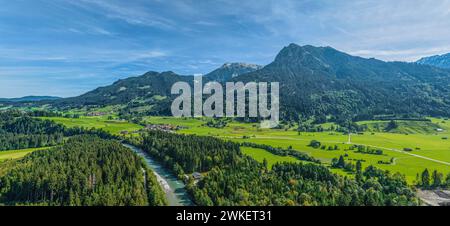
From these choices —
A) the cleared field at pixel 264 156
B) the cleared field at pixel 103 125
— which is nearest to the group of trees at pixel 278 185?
the cleared field at pixel 264 156

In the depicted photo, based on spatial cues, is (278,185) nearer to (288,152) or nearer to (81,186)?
(81,186)

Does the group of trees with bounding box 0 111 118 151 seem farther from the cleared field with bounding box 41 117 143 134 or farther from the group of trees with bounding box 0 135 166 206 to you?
the group of trees with bounding box 0 135 166 206

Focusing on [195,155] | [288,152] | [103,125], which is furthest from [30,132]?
[288,152]

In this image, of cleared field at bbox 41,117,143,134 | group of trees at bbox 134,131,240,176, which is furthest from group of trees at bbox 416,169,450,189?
cleared field at bbox 41,117,143,134

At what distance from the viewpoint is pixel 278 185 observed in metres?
43.0

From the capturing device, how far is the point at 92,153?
6372 centimetres

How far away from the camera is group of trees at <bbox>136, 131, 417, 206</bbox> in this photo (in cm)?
3894

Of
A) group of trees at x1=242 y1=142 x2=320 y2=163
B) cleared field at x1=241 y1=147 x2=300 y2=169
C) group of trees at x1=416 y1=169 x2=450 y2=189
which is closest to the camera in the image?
group of trees at x1=416 y1=169 x2=450 y2=189

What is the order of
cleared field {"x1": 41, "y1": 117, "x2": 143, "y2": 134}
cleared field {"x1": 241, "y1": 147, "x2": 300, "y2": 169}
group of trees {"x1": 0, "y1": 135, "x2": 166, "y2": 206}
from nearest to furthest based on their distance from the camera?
group of trees {"x1": 0, "y1": 135, "x2": 166, "y2": 206} → cleared field {"x1": 241, "y1": 147, "x2": 300, "y2": 169} → cleared field {"x1": 41, "y1": 117, "x2": 143, "y2": 134}

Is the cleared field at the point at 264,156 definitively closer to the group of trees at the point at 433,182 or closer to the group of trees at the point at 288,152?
the group of trees at the point at 288,152

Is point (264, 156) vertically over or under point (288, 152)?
under

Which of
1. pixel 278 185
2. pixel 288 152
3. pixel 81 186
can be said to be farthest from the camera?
pixel 288 152
